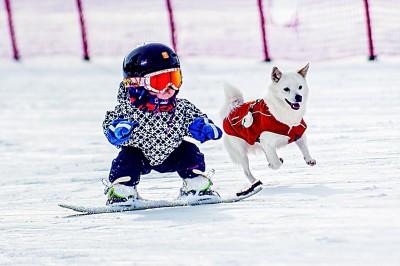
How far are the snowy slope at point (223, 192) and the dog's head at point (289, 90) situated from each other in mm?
484

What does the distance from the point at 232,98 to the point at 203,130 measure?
105 cm

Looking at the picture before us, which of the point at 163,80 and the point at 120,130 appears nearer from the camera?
the point at 120,130

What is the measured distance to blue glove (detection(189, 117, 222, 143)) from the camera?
→ 6066mm

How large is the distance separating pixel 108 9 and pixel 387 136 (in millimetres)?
17894

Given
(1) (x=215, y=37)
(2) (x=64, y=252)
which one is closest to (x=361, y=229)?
(2) (x=64, y=252)

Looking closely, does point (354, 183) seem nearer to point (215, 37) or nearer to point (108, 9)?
point (215, 37)

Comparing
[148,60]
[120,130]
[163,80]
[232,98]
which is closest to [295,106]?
[232,98]

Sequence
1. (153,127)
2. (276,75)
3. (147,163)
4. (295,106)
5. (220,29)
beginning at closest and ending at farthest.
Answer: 1. (153,127)
2. (147,163)
3. (295,106)
4. (276,75)
5. (220,29)

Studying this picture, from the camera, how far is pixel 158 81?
238 inches

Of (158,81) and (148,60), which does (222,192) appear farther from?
(148,60)

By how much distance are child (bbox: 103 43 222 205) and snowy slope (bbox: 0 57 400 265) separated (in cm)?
38

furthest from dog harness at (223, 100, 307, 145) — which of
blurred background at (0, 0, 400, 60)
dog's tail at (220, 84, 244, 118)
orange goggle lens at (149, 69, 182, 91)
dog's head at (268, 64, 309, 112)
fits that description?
blurred background at (0, 0, 400, 60)

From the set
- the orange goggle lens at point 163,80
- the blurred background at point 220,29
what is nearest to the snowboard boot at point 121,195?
the orange goggle lens at point 163,80

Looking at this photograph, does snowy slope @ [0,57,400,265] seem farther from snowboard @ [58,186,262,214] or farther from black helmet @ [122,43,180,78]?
black helmet @ [122,43,180,78]
